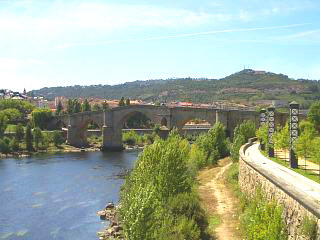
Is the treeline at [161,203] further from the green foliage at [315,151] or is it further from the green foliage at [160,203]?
the green foliage at [315,151]

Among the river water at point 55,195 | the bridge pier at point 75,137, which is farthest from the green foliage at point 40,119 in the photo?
the river water at point 55,195

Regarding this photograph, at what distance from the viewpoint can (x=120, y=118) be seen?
93.0 meters

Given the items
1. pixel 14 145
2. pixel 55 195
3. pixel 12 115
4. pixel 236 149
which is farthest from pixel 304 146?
pixel 12 115

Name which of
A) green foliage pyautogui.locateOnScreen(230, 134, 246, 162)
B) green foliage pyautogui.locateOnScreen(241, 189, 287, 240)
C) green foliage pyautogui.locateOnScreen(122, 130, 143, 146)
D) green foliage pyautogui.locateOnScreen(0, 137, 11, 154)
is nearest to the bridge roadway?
green foliage pyautogui.locateOnScreen(241, 189, 287, 240)

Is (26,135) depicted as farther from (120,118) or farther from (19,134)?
(120,118)

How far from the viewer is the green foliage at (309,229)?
14.0 metres

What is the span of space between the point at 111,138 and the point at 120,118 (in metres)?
4.17

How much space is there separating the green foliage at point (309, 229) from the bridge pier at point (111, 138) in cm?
7660

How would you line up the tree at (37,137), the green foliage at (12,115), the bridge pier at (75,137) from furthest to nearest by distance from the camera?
the green foliage at (12,115) → the bridge pier at (75,137) → the tree at (37,137)

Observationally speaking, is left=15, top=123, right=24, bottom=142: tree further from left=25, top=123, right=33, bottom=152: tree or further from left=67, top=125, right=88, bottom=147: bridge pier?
left=67, top=125, right=88, bottom=147: bridge pier

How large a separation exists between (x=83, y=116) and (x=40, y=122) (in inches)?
463

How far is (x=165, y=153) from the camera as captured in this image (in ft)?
89.4

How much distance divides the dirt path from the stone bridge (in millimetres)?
34693

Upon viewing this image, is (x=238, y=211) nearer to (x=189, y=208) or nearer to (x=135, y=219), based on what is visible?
(x=189, y=208)
